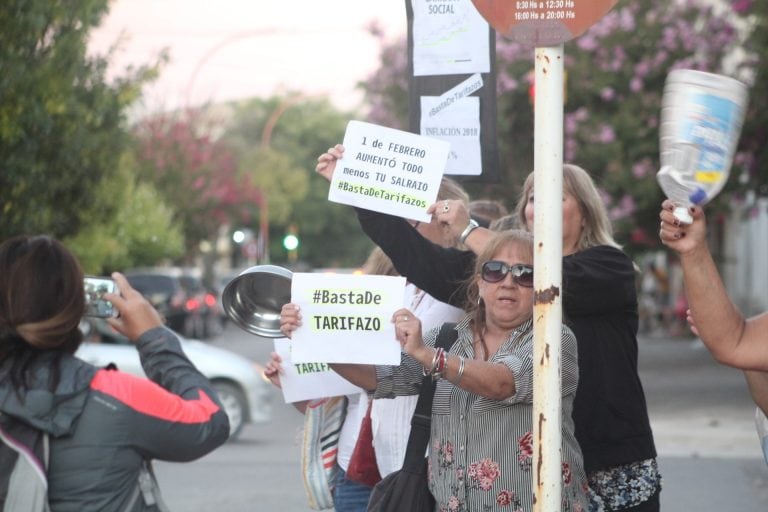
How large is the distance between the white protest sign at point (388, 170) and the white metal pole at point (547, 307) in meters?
0.91

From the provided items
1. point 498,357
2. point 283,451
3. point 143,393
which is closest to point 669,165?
point 498,357

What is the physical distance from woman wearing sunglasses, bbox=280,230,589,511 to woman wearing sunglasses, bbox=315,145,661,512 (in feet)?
1.01

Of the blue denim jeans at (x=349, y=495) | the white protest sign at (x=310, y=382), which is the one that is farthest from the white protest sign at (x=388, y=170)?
the blue denim jeans at (x=349, y=495)

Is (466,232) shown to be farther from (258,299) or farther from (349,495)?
(349,495)

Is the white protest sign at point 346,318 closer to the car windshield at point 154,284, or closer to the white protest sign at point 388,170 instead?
the white protest sign at point 388,170

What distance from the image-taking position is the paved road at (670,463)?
10.5 meters

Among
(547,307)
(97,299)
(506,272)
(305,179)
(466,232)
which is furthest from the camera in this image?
(305,179)

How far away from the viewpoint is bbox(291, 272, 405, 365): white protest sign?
3.97 m

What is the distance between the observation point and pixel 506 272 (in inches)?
163

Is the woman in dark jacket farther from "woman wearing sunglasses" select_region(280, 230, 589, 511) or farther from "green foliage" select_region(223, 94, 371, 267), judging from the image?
"green foliage" select_region(223, 94, 371, 267)

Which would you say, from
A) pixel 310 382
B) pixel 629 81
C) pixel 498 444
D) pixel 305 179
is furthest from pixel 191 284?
pixel 498 444

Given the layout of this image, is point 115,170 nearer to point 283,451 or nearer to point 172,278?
point 283,451

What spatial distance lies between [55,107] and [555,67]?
8095mm

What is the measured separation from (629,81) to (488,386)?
16.5 metres
